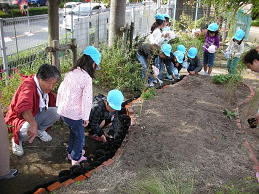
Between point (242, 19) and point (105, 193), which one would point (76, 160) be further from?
point (242, 19)

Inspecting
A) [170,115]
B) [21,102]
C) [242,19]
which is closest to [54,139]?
[21,102]

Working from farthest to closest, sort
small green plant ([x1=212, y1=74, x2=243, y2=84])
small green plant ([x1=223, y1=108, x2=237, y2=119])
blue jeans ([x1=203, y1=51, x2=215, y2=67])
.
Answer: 1. blue jeans ([x1=203, y1=51, x2=215, y2=67])
2. small green plant ([x1=212, y1=74, x2=243, y2=84])
3. small green plant ([x1=223, y1=108, x2=237, y2=119])

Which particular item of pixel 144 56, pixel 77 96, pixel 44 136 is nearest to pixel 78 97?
pixel 77 96

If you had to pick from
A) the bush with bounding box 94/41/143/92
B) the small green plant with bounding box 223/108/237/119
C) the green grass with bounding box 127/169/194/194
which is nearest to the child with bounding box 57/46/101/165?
the green grass with bounding box 127/169/194/194

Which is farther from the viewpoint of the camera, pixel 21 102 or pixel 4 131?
pixel 21 102

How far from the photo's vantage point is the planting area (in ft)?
9.88

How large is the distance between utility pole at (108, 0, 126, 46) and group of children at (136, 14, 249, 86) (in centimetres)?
72

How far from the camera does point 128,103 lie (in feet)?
16.2

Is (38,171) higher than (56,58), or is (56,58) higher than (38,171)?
(56,58)

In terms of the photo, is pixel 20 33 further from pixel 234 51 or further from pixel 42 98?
pixel 234 51

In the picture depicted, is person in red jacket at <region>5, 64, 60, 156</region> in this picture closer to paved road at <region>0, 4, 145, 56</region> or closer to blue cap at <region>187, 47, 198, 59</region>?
paved road at <region>0, 4, 145, 56</region>

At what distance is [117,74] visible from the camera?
221 inches

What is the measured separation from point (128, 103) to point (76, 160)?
5.86ft

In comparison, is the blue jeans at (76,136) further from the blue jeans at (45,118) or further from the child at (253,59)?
the child at (253,59)
